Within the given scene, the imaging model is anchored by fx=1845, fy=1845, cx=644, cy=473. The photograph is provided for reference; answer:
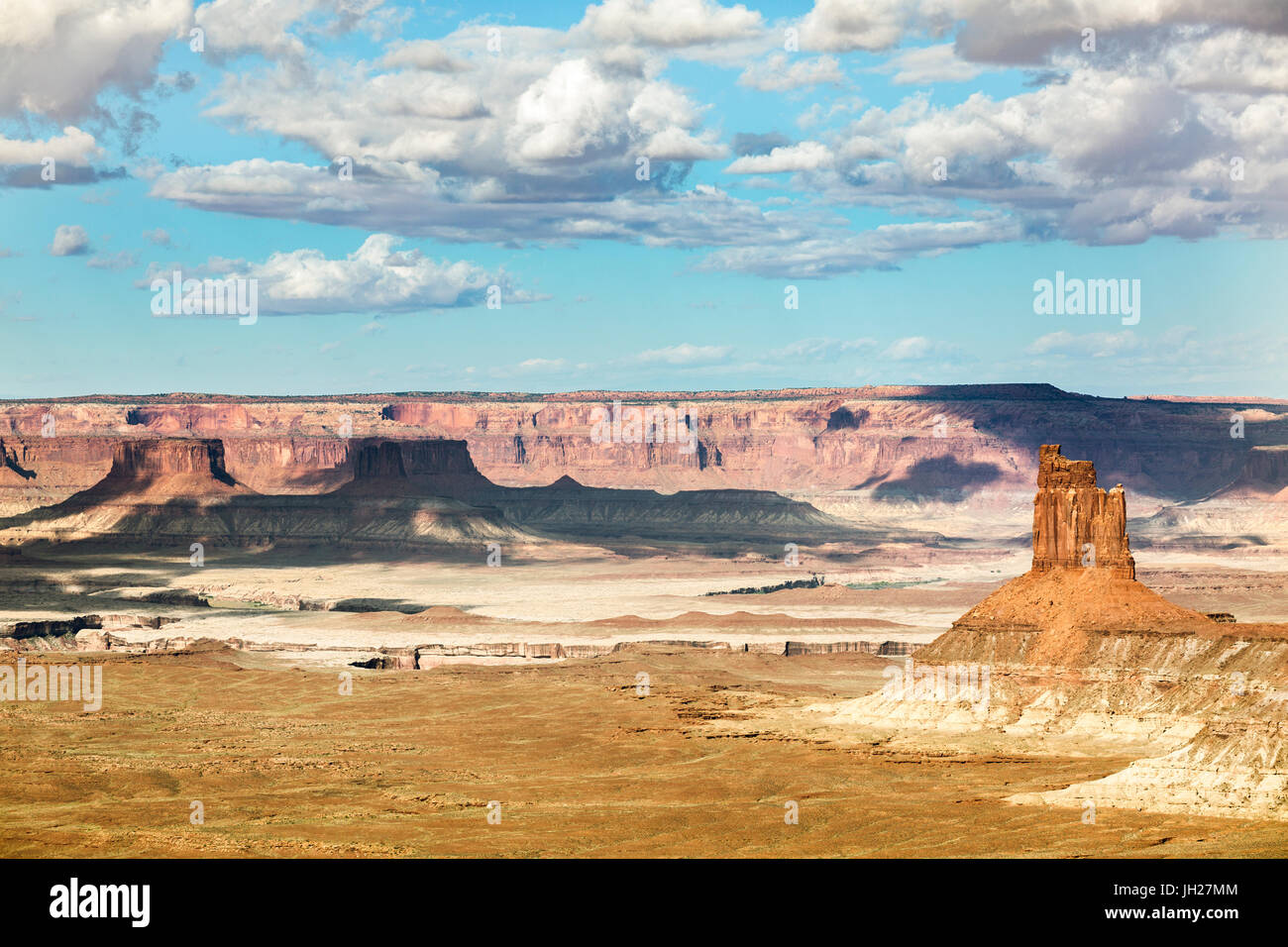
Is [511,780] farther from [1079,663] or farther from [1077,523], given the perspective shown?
[1077,523]

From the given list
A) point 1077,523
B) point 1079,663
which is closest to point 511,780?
point 1079,663

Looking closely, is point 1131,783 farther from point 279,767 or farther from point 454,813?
point 279,767

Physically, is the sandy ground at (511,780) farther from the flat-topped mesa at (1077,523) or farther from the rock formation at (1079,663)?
the flat-topped mesa at (1077,523)

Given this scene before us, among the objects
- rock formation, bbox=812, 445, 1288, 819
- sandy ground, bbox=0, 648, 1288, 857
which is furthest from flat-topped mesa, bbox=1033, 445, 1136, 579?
sandy ground, bbox=0, 648, 1288, 857

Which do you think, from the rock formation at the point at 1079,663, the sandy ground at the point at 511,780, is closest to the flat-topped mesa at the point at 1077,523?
the rock formation at the point at 1079,663
